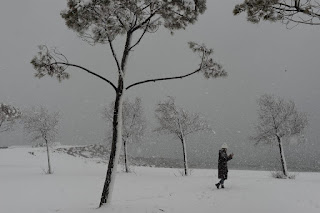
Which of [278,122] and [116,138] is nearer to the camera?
[116,138]

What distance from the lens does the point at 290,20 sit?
6910 mm

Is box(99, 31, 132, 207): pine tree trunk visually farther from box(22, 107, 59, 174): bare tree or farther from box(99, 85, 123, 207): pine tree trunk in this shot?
box(22, 107, 59, 174): bare tree

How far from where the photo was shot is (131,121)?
31.7 meters

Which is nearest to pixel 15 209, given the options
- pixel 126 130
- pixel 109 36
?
pixel 109 36

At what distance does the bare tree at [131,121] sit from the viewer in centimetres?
3114

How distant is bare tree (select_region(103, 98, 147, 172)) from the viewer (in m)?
31.1

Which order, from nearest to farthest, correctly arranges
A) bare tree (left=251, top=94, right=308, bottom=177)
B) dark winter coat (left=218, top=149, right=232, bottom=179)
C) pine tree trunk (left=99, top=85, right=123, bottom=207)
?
pine tree trunk (left=99, top=85, right=123, bottom=207) → dark winter coat (left=218, top=149, right=232, bottom=179) → bare tree (left=251, top=94, right=308, bottom=177)

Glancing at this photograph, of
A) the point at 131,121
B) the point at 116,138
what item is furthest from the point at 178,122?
the point at 116,138

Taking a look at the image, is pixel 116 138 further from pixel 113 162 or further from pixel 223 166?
pixel 223 166

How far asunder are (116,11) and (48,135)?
23200mm

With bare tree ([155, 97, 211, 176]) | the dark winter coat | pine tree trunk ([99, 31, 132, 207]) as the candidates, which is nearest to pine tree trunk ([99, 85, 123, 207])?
pine tree trunk ([99, 31, 132, 207])

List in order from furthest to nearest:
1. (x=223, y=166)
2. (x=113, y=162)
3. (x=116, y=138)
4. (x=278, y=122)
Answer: (x=278, y=122) → (x=223, y=166) → (x=116, y=138) → (x=113, y=162)

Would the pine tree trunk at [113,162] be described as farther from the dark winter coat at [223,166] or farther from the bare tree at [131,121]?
the bare tree at [131,121]

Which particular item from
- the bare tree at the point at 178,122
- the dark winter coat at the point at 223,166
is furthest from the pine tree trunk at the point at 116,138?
the bare tree at the point at 178,122
